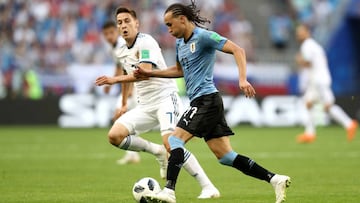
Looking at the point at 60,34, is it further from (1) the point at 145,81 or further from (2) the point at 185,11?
(2) the point at 185,11

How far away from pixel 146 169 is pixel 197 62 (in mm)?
5280

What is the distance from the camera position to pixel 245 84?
29.5 ft

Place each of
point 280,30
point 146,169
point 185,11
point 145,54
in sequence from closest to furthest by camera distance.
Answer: point 185,11 < point 145,54 < point 146,169 < point 280,30

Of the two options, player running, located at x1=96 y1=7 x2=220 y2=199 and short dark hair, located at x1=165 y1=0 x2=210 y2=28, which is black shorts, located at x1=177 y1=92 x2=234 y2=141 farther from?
player running, located at x1=96 y1=7 x2=220 y2=199

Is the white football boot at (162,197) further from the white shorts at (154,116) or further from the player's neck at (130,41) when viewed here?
the player's neck at (130,41)

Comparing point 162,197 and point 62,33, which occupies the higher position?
point 62,33

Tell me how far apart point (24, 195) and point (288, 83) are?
71.0 ft

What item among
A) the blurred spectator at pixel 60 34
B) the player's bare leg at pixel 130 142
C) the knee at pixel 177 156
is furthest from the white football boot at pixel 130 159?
the blurred spectator at pixel 60 34

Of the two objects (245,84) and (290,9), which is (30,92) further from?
(245,84)

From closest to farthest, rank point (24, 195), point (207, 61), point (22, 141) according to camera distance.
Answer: point (207, 61)
point (24, 195)
point (22, 141)

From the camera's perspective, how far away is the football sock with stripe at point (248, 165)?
9734mm

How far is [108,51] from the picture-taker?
3003 centimetres

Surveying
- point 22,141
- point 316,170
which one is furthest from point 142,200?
point 22,141

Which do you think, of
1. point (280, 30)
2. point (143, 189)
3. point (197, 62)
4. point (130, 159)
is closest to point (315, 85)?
point (130, 159)
